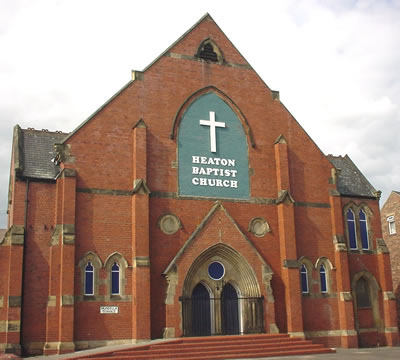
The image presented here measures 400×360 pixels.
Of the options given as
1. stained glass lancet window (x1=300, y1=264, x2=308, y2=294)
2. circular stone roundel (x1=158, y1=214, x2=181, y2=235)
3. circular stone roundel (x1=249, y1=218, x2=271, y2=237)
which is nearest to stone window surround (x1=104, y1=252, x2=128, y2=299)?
circular stone roundel (x1=158, y1=214, x2=181, y2=235)

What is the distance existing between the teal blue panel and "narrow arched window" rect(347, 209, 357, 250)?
22.5 feet

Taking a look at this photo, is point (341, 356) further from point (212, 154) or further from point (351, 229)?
point (212, 154)

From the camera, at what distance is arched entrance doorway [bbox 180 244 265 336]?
24.2 metres

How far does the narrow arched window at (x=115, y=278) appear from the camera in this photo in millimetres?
23622

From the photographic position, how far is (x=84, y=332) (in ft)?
74.0

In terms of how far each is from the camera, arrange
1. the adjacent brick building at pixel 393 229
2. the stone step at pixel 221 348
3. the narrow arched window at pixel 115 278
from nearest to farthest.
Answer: the stone step at pixel 221 348 < the narrow arched window at pixel 115 278 < the adjacent brick building at pixel 393 229

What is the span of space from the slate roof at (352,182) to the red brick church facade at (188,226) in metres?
0.60

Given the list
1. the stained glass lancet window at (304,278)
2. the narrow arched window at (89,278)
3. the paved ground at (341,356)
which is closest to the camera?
the paved ground at (341,356)

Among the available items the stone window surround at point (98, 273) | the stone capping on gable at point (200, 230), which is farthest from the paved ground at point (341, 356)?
the stone capping on gable at point (200, 230)

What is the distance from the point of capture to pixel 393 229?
38094 mm

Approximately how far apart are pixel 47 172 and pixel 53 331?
7.45m

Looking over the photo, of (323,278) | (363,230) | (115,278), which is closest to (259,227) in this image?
(323,278)

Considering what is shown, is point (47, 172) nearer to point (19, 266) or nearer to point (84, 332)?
point (19, 266)

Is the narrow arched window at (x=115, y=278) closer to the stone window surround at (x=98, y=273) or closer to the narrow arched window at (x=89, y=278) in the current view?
the stone window surround at (x=98, y=273)
